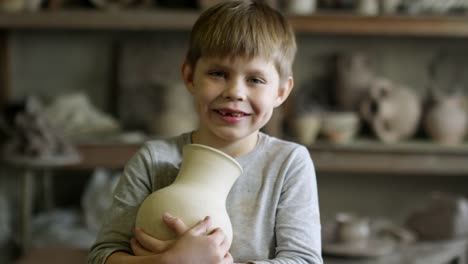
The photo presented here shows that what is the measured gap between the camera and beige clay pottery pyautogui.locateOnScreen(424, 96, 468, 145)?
11.7 feet

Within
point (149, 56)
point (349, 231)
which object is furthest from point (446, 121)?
point (149, 56)

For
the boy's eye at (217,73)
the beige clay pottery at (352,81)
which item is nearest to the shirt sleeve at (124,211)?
the boy's eye at (217,73)

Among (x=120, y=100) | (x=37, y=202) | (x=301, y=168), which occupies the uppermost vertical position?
(x=301, y=168)

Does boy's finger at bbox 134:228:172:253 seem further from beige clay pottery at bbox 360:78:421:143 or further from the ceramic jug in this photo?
beige clay pottery at bbox 360:78:421:143

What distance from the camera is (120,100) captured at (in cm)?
375

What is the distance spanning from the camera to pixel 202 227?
1361 millimetres

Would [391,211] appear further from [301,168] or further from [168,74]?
[301,168]

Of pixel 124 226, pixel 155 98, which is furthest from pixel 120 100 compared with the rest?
pixel 124 226

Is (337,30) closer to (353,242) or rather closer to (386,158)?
(386,158)

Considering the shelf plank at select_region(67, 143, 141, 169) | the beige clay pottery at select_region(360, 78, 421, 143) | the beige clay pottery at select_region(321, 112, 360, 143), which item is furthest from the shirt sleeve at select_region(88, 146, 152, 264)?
the beige clay pottery at select_region(360, 78, 421, 143)

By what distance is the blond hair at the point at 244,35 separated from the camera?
1.46 meters

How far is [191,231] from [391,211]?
2807 mm

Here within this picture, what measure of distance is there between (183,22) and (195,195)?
2.02 meters

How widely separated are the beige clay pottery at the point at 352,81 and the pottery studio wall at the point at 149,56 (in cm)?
11
